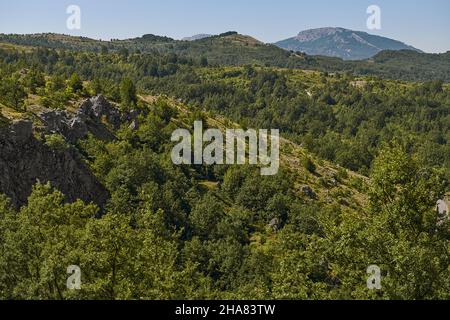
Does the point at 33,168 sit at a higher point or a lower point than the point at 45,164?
lower

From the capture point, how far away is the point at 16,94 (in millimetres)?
84312

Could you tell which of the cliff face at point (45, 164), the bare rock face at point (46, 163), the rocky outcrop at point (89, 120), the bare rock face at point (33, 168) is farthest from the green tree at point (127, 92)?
the bare rock face at point (33, 168)

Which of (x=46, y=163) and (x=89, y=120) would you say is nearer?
(x=46, y=163)

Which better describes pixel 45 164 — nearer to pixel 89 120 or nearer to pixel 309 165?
pixel 89 120

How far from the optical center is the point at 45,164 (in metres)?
69.2

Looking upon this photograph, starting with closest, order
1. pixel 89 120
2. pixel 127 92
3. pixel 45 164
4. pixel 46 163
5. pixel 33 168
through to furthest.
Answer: pixel 33 168, pixel 45 164, pixel 46 163, pixel 89 120, pixel 127 92

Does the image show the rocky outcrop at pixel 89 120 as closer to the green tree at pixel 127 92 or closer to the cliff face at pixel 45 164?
the cliff face at pixel 45 164

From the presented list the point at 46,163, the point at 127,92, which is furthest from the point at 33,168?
the point at 127,92

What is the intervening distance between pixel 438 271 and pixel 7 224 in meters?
27.6

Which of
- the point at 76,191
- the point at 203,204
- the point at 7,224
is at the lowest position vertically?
the point at 203,204

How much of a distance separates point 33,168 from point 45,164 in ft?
8.48
